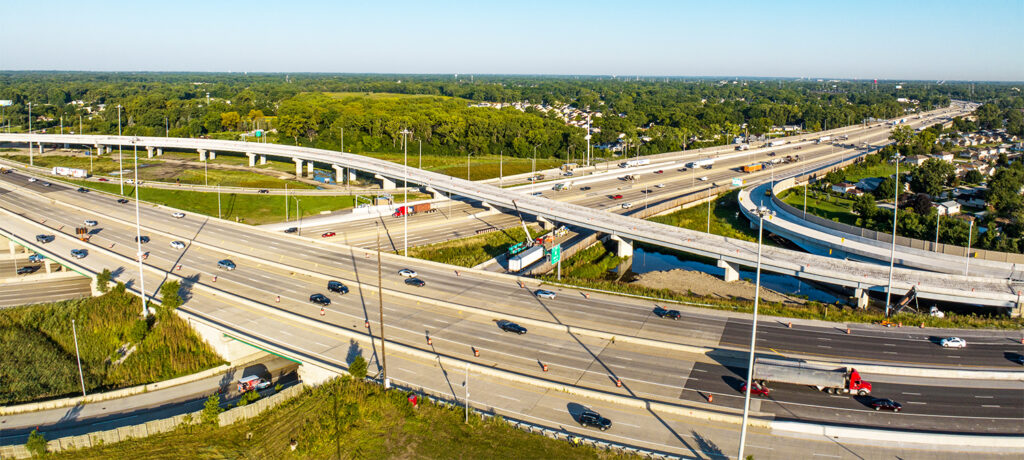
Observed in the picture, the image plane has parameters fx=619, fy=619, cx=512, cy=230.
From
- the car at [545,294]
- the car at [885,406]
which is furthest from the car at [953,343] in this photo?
the car at [545,294]

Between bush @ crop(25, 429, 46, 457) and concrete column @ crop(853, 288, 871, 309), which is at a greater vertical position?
concrete column @ crop(853, 288, 871, 309)

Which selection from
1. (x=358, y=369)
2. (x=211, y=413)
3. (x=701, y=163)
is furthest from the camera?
(x=701, y=163)

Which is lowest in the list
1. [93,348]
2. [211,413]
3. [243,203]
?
[93,348]

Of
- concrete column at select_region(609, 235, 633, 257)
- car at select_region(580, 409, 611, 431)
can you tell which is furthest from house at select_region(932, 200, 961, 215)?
car at select_region(580, 409, 611, 431)

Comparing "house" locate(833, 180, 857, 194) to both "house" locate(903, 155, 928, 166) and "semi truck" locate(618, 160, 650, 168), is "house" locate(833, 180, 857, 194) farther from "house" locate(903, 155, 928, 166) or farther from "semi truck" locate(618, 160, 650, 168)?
"semi truck" locate(618, 160, 650, 168)

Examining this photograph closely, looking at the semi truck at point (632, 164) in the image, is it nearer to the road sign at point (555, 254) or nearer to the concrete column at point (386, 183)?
the concrete column at point (386, 183)

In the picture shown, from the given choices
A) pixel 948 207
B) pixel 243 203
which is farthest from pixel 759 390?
pixel 243 203

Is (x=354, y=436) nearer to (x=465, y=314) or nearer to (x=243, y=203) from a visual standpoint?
(x=465, y=314)

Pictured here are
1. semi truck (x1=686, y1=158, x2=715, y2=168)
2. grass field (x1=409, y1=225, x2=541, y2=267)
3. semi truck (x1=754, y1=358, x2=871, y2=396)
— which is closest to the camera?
semi truck (x1=754, y1=358, x2=871, y2=396)
